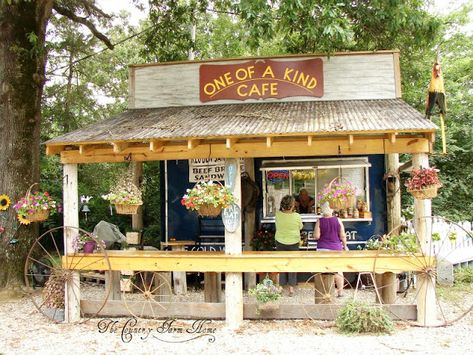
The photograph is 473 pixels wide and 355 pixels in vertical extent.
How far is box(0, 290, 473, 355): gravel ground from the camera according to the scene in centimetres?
674

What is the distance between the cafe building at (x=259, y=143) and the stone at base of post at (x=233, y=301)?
15mm

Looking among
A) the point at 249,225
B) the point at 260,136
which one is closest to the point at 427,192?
the point at 260,136

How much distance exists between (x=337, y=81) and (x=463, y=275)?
5134mm

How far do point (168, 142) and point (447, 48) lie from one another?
1479 centimetres

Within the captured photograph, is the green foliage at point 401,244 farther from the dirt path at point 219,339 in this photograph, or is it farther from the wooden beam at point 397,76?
the wooden beam at point 397,76

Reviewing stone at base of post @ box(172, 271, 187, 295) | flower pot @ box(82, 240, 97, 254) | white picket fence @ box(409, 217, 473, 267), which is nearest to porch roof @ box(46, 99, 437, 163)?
flower pot @ box(82, 240, 97, 254)

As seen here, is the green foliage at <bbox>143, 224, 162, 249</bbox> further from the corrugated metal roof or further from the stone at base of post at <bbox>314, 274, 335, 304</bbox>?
the stone at base of post at <bbox>314, 274, 335, 304</bbox>

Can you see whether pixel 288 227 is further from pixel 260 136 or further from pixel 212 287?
pixel 260 136

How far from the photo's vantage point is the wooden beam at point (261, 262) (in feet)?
25.2

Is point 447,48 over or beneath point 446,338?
over

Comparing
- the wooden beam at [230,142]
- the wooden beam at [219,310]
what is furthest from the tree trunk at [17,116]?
the wooden beam at [230,142]

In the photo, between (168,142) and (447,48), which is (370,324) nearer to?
(168,142)

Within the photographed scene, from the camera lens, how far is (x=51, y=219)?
55.9ft

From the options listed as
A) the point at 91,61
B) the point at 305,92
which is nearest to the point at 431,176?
the point at 305,92
